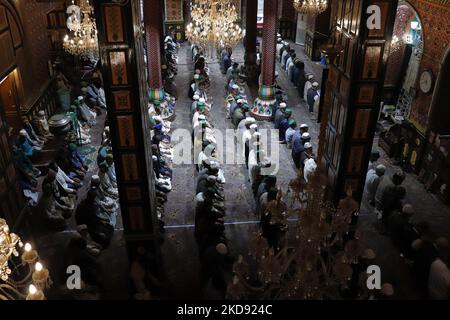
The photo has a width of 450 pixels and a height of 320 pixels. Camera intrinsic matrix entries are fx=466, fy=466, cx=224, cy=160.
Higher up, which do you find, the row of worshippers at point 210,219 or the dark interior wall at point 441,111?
the dark interior wall at point 441,111

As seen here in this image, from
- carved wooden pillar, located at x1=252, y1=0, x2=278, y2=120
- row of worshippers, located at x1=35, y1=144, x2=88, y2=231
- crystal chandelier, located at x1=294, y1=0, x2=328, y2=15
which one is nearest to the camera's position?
row of worshippers, located at x1=35, y1=144, x2=88, y2=231

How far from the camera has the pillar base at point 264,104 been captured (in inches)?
632

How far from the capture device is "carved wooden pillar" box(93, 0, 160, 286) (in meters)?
7.61

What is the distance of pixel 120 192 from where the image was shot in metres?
9.09

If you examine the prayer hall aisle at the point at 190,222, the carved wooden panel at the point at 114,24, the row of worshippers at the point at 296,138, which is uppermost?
the carved wooden panel at the point at 114,24

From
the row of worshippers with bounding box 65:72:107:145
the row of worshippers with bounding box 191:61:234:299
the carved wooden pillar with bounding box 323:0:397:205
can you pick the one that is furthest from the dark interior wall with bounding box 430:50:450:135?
the row of worshippers with bounding box 65:72:107:145

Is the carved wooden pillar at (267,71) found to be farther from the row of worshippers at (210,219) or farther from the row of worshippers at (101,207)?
the row of worshippers at (101,207)

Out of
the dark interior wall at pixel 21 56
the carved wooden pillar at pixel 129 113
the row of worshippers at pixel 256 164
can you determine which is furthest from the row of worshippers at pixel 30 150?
the row of worshippers at pixel 256 164

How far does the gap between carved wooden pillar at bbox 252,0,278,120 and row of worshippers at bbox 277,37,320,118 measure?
1381mm

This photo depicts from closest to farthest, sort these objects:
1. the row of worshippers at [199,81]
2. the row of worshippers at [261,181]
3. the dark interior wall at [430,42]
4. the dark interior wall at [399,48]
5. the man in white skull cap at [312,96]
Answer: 1. the row of worshippers at [261,181]
2. the dark interior wall at [430,42]
3. the dark interior wall at [399,48]
4. the man in white skull cap at [312,96]
5. the row of worshippers at [199,81]

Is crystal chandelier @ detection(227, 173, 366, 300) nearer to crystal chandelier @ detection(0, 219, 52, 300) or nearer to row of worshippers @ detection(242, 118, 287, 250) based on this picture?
crystal chandelier @ detection(0, 219, 52, 300)

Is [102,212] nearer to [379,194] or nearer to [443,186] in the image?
[379,194]

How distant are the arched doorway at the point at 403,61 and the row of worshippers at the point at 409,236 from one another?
15.7 feet
